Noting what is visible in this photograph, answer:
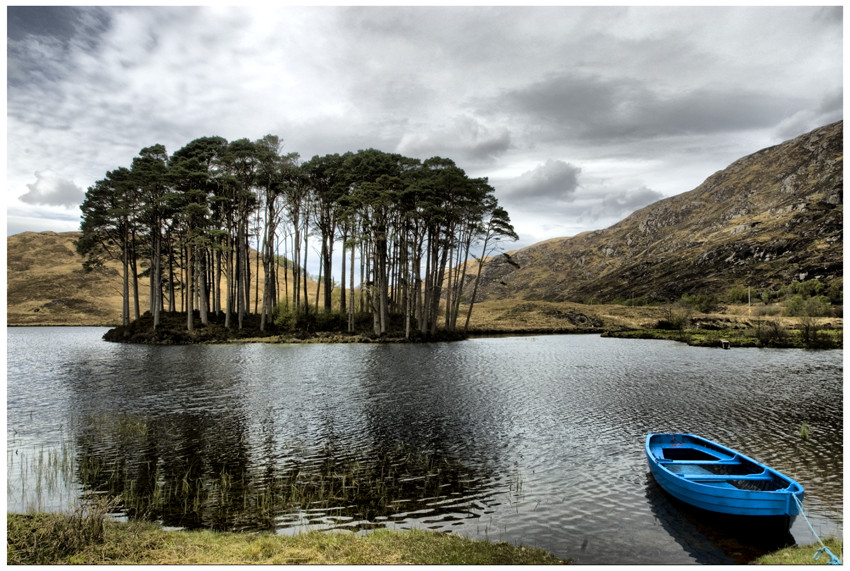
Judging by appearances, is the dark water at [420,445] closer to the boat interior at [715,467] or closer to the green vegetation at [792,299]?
the boat interior at [715,467]

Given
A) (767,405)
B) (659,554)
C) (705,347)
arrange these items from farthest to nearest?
(705,347) → (767,405) → (659,554)

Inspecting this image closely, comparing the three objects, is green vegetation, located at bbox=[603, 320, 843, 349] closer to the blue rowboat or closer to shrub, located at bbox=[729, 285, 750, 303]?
the blue rowboat

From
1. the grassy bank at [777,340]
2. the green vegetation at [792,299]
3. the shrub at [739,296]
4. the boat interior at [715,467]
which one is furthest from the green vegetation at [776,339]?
the shrub at [739,296]

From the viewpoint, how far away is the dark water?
10695 millimetres

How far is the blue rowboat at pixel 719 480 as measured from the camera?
10.3m

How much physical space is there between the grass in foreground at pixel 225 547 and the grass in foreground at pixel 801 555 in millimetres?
3926

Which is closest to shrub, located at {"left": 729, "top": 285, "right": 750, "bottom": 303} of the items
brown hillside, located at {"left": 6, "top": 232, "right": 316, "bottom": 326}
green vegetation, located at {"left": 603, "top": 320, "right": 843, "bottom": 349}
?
green vegetation, located at {"left": 603, "top": 320, "right": 843, "bottom": 349}

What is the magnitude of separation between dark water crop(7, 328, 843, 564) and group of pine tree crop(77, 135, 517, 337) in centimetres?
2372

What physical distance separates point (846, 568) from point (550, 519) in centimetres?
511

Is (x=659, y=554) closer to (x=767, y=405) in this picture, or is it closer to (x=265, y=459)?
(x=265, y=459)

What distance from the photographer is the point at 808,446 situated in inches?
655

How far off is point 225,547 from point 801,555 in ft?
34.3

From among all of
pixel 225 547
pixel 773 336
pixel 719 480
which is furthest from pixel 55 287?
pixel 719 480

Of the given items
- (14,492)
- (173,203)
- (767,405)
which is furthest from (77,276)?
(767,405)
